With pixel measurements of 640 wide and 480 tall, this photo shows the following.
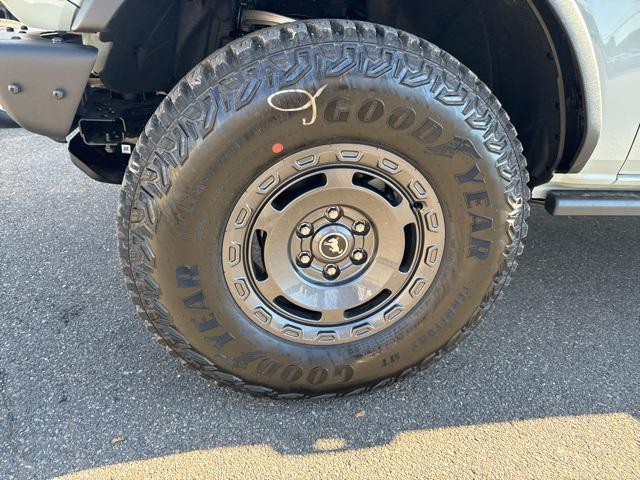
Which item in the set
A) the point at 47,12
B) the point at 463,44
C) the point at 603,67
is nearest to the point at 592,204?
the point at 603,67

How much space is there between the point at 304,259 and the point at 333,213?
191mm

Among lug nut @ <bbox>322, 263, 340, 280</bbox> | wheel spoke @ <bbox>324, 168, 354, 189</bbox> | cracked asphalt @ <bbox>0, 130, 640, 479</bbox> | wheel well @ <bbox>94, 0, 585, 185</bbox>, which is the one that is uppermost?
wheel well @ <bbox>94, 0, 585, 185</bbox>

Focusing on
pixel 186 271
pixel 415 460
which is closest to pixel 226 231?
pixel 186 271

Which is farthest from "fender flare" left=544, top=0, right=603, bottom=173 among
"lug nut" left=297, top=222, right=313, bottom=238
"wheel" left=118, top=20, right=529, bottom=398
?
"lug nut" left=297, top=222, right=313, bottom=238

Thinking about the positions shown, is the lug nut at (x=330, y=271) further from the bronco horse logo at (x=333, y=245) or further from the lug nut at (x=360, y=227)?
the lug nut at (x=360, y=227)

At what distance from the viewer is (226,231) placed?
162cm

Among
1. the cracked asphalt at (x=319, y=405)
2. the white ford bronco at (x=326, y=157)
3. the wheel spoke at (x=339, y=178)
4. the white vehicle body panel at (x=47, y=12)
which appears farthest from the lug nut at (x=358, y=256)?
the white vehicle body panel at (x=47, y=12)

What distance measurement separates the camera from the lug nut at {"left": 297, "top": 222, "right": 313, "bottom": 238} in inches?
68.4

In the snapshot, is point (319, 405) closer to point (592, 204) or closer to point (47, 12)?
point (592, 204)

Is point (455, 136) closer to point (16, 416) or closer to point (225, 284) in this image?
point (225, 284)

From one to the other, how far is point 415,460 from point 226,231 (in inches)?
38.5

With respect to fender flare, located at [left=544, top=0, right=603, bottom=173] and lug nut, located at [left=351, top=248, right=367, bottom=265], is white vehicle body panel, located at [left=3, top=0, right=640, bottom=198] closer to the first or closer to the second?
fender flare, located at [left=544, top=0, right=603, bottom=173]

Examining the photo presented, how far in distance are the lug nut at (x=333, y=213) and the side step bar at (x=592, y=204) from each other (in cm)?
90

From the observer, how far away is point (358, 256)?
5.94ft
